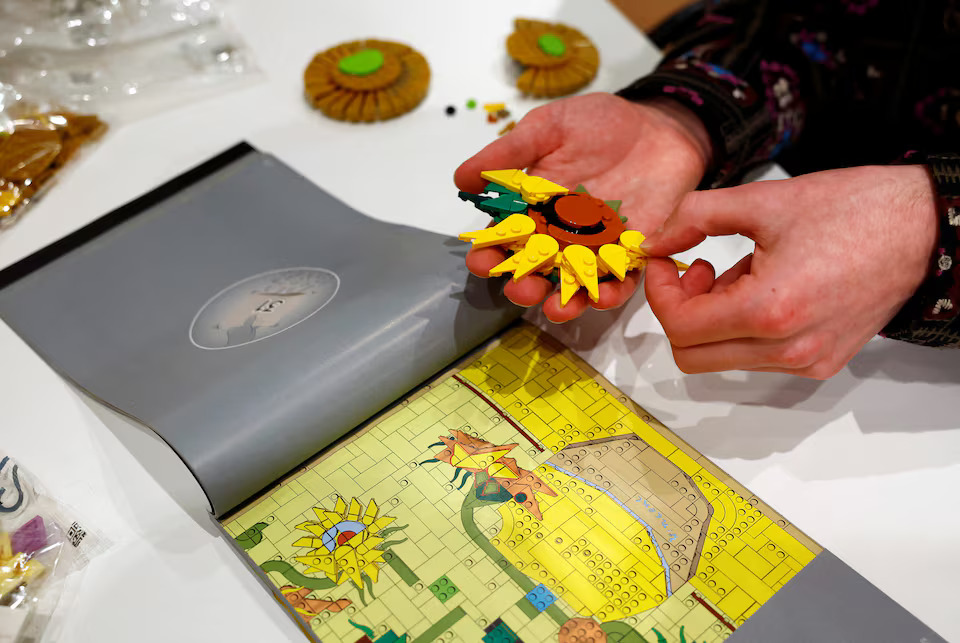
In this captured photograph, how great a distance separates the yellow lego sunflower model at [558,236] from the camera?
2.10 feet

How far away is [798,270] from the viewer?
587 millimetres

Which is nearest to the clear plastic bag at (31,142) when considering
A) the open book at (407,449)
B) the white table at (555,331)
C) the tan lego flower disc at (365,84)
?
the white table at (555,331)

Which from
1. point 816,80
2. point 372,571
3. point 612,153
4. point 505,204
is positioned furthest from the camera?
point 816,80

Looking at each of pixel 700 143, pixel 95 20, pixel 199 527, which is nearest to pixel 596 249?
pixel 700 143

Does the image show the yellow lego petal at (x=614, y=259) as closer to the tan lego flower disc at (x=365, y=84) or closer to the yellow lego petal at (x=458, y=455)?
the yellow lego petal at (x=458, y=455)

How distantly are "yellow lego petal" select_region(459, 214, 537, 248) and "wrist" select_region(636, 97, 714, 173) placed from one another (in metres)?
0.29

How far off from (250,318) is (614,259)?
0.35 meters

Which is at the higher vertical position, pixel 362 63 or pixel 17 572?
pixel 362 63

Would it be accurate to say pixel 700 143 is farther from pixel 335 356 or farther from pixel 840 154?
pixel 335 356

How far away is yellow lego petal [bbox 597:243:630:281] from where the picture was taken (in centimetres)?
64

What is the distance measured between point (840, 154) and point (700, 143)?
10.5 inches

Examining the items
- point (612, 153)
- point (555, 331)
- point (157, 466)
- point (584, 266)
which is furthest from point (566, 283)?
point (157, 466)

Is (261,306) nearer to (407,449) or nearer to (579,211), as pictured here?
(407,449)

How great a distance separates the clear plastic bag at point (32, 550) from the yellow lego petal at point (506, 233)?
0.40 meters
